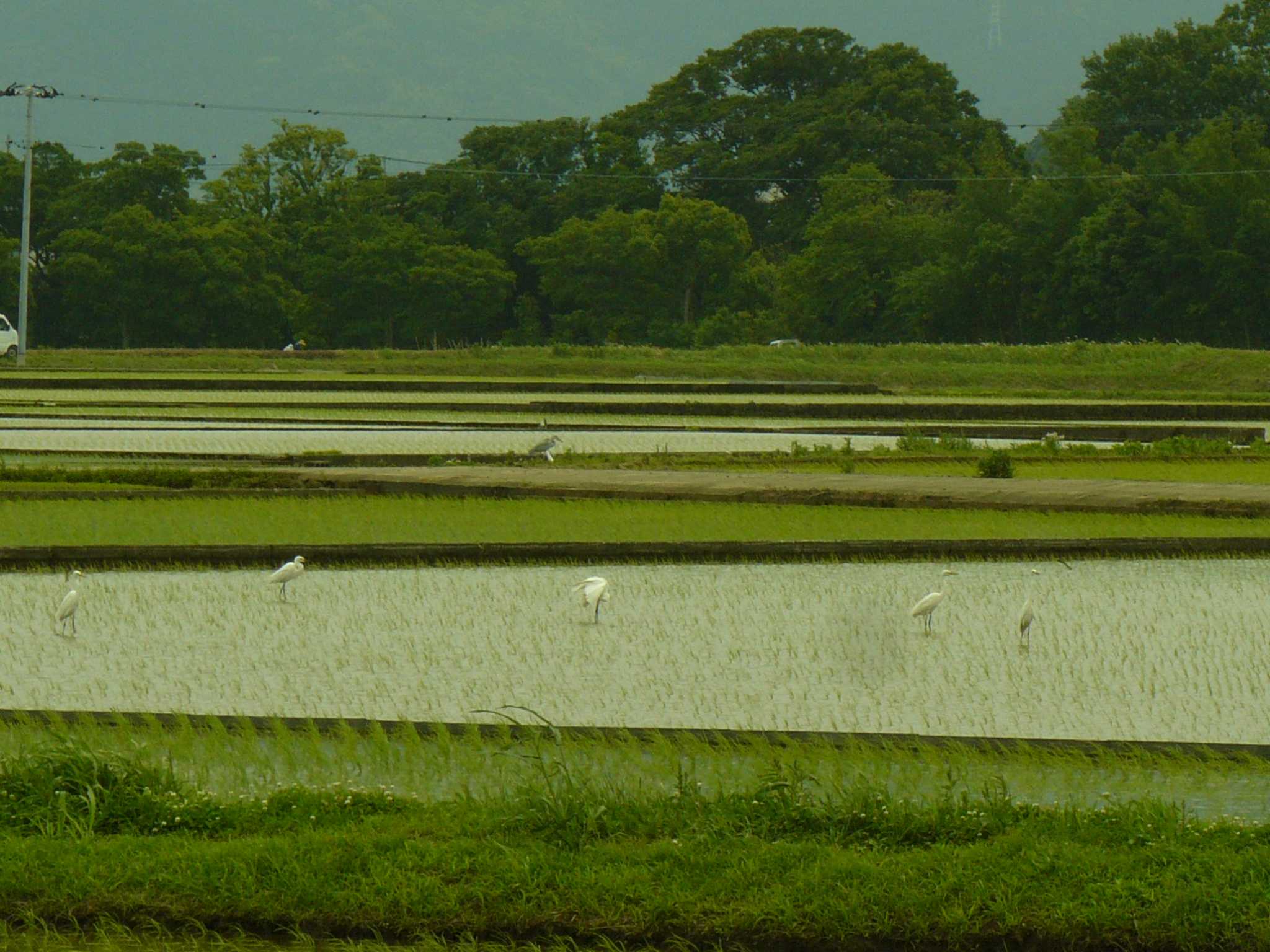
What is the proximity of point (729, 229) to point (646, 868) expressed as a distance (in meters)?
59.6

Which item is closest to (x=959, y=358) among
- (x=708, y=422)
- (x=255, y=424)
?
(x=708, y=422)

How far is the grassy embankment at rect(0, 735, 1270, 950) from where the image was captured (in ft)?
14.3

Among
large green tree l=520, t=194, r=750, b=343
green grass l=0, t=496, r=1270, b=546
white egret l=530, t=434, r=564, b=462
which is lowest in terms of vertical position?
green grass l=0, t=496, r=1270, b=546

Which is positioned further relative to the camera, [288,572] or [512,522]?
[512,522]

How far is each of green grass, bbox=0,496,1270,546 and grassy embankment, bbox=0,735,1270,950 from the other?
6.93m

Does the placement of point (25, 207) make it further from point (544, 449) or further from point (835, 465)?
point (835, 465)

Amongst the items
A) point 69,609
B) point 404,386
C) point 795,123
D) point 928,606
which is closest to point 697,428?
point 404,386

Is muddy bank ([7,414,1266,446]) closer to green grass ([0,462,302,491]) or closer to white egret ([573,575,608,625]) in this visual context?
green grass ([0,462,302,491])

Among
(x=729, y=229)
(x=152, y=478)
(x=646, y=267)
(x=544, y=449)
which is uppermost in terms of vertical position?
(x=729, y=229)

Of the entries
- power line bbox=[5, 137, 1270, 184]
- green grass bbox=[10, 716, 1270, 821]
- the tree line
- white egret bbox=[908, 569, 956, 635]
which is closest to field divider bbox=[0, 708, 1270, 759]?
green grass bbox=[10, 716, 1270, 821]

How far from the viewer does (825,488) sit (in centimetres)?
1516

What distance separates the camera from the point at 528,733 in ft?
20.1

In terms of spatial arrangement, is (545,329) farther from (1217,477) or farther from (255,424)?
(1217,477)

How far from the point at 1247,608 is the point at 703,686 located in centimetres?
383
